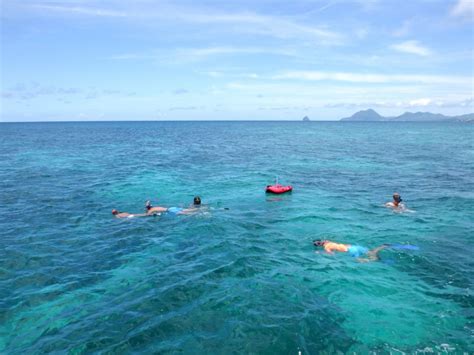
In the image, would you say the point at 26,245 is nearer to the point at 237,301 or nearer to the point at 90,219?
the point at 90,219

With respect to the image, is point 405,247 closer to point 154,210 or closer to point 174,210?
point 174,210

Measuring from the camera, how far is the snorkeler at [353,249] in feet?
65.3

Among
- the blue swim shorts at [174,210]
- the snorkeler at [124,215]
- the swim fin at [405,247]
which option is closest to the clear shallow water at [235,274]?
the swim fin at [405,247]

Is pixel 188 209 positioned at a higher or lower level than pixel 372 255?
lower

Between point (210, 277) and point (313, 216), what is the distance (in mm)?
12560

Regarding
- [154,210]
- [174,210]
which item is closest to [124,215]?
[154,210]

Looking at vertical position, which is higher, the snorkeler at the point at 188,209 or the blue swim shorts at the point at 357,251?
the blue swim shorts at the point at 357,251

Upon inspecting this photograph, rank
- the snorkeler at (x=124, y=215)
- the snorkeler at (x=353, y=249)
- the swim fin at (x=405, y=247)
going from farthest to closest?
the snorkeler at (x=124, y=215), the swim fin at (x=405, y=247), the snorkeler at (x=353, y=249)

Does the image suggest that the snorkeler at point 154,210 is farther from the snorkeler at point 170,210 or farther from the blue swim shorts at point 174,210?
the blue swim shorts at point 174,210

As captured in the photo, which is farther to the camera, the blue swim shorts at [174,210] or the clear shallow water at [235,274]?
the blue swim shorts at [174,210]

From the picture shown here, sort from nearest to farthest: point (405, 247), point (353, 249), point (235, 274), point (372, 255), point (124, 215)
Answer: point (235, 274) < point (372, 255) < point (353, 249) < point (405, 247) < point (124, 215)

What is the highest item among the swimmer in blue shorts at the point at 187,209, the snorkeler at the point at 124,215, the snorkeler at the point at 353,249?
the snorkeler at the point at 353,249

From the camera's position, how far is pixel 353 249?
20203 mm

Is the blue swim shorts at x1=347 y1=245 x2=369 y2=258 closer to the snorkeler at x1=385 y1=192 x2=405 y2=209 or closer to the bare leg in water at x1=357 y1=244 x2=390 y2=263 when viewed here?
the bare leg in water at x1=357 y1=244 x2=390 y2=263
